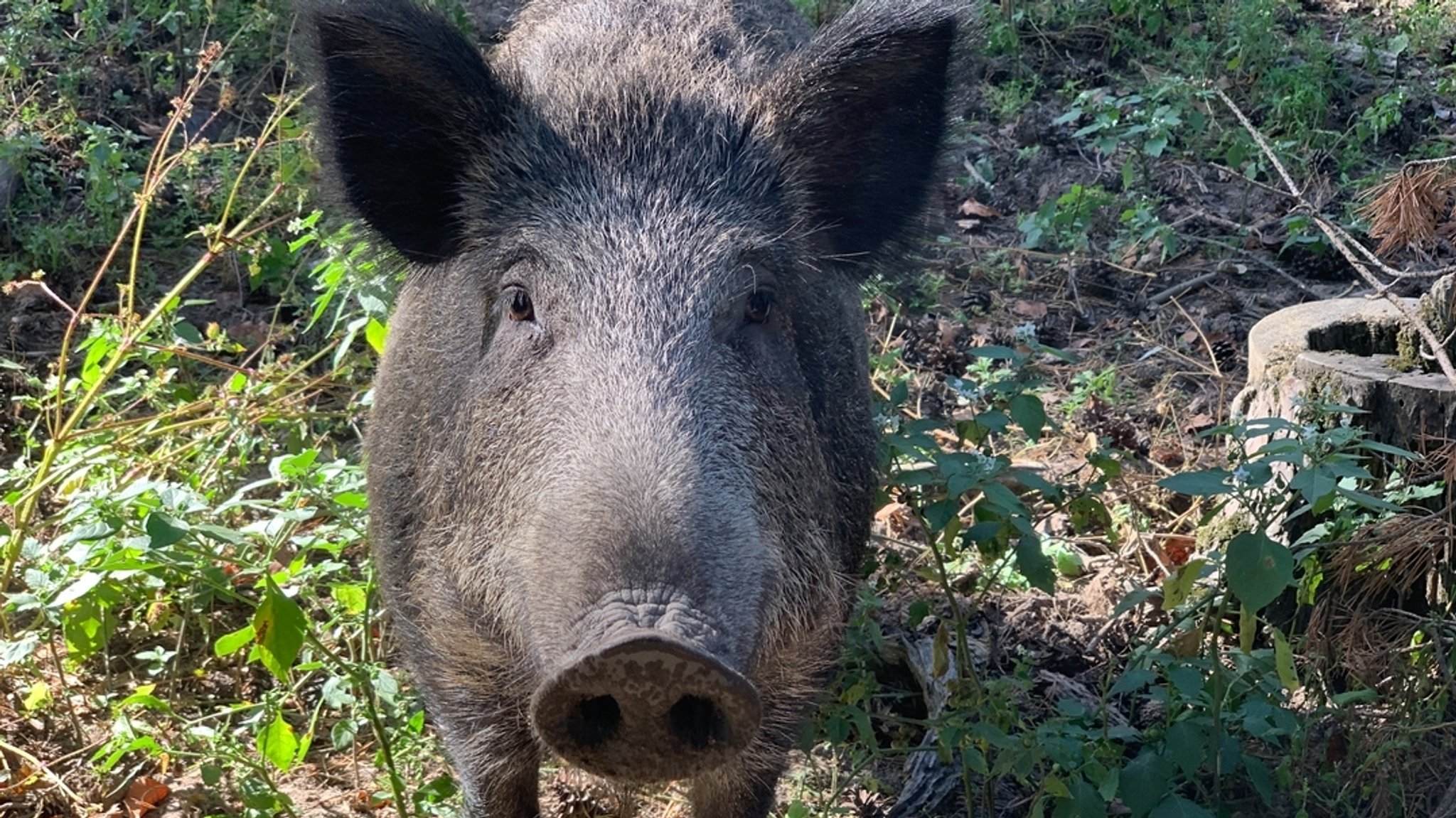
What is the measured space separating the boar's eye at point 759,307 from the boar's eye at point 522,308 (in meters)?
0.49

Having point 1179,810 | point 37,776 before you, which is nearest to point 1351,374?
point 1179,810

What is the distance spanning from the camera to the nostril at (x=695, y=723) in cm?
249

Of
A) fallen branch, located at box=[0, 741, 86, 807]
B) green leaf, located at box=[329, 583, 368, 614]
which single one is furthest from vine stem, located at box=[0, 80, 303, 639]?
green leaf, located at box=[329, 583, 368, 614]

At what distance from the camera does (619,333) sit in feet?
9.94

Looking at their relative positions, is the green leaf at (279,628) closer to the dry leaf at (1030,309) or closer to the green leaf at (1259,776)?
the green leaf at (1259,776)

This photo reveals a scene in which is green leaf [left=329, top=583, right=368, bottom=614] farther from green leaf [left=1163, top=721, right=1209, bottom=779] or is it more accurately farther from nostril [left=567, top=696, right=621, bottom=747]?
green leaf [left=1163, top=721, right=1209, bottom=779]

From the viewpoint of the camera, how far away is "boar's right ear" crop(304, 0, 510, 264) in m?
Answer: 3.45

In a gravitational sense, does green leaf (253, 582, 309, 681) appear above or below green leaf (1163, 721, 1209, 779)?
above

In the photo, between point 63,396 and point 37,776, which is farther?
point 63,396

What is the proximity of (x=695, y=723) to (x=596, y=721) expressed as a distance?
0.17 meters

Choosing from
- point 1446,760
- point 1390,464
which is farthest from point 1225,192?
point 1446,760

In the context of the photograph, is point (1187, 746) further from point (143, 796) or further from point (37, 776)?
point (37, 776)

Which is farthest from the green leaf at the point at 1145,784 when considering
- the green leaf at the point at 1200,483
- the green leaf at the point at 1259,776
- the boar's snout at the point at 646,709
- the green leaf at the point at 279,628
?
the green leaf at the point at 279,628

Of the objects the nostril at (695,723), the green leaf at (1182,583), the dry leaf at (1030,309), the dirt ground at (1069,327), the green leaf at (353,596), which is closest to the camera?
the nostril at (695,723)
